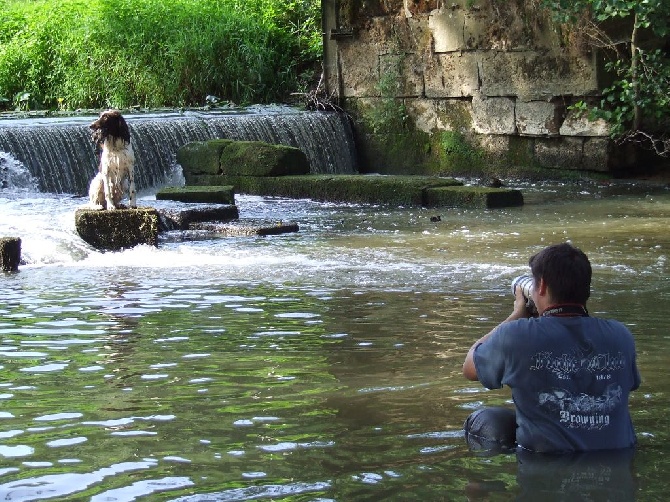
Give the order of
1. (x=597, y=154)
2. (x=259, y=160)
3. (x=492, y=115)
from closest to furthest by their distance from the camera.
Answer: (x=259, y=160) < (x=597, y=154) < (x=492, y=115)

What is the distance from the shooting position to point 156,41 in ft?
67.5

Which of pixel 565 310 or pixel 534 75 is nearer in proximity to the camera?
pixel 565 310

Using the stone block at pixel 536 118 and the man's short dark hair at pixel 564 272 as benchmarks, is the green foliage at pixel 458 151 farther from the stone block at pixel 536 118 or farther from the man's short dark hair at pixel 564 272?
the man's short dark hair at pixel 564 272

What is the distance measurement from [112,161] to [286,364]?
497 centimetres

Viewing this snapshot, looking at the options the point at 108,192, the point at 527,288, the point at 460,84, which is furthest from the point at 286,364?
the point at 460,84

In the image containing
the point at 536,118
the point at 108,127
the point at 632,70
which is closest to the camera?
the point at 108,127

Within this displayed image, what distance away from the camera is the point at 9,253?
30.0 feet

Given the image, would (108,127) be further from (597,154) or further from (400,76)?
(400,76)

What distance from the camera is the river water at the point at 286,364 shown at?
407 cm

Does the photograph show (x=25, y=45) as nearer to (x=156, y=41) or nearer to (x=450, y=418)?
(x=156, y=41)

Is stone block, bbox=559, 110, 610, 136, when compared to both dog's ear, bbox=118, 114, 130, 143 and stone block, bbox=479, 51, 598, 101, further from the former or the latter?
dog's ear, bbox=118, 114, 130, 143

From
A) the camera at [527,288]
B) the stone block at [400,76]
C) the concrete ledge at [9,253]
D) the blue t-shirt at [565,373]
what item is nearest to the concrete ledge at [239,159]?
the stone block at [400,76]

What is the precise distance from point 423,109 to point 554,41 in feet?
8.18

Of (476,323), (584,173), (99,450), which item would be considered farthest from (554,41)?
(99,450)
